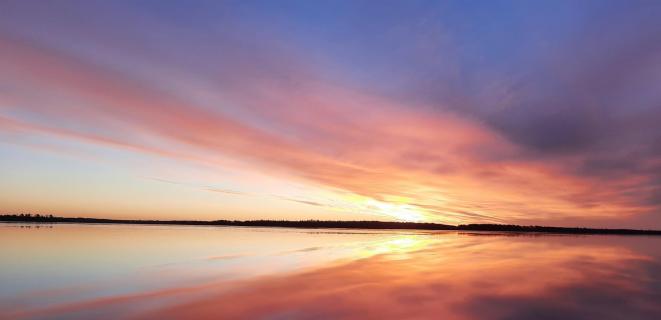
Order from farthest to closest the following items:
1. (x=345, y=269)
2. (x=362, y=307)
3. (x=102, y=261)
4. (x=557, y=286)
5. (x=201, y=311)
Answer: (x=102, y=261), (x=345, y=269), (x=557, y=286), (x=362, y=307), (x=201, y=311)

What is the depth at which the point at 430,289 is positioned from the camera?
15.6 meters

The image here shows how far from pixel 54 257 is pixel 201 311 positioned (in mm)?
18416

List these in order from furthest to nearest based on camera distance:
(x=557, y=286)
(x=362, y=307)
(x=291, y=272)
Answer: (x=291, y=272), (x=557, y=286), (x=362, y=307)

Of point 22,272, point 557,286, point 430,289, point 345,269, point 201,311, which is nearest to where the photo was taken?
point 201,311

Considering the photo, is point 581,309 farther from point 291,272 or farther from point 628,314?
point 291,272

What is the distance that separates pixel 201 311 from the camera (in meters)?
11.3

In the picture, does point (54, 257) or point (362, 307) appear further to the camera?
point (54, 257)

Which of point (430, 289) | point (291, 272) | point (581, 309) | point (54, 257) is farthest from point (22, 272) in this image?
point (581, 309)

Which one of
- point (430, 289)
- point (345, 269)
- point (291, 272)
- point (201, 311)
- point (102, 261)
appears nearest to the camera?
point (201, 311)

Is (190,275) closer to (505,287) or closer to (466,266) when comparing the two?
(505,287)

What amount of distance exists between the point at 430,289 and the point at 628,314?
6011 millimetres

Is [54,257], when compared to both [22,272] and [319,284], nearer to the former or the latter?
[22,272]

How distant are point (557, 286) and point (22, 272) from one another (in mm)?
22455

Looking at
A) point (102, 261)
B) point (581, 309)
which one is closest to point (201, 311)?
point (581, 309)
